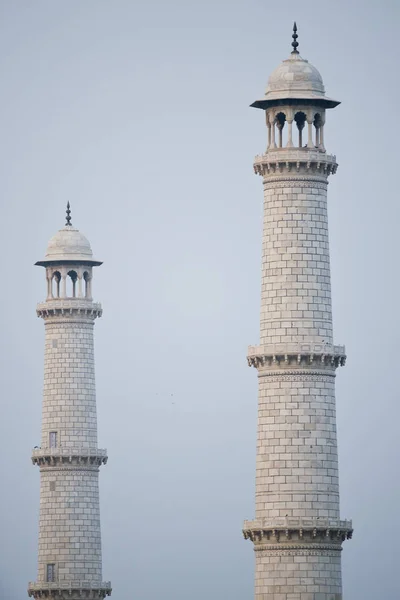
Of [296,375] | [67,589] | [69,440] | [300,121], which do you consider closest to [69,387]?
[69,440]

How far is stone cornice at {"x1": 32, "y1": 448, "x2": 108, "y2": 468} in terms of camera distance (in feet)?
411

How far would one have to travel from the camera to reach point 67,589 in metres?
123

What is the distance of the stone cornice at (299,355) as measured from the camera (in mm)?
94875

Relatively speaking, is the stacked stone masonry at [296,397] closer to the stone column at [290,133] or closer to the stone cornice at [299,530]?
the stone cornice at [299,530]

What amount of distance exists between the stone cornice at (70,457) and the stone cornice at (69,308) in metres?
7.34

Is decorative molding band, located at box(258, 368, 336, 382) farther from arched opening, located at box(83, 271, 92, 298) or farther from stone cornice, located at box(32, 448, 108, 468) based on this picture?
arched opening, located at box(83, 271, 92, 298)

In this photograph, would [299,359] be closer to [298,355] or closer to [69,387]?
[298,355]

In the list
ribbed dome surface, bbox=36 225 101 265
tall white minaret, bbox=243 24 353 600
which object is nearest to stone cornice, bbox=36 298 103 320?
ribbed dome surface, bbox=36 225 101 265

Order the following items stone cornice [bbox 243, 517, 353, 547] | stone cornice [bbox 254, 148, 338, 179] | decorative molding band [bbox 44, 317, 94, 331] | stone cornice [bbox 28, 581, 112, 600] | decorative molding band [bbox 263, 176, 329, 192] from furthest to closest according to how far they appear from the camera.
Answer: decorative molding band [bbox 44, 317, 94, 331]
stone cornice [bbox 28, 581, 112, 600]
decorative molding band [bbox 263, 176, 329, 192]
stone cornice [bbox 254, 148, 338, 179]
stone cornice [bbox 243, 517, 353, 547]

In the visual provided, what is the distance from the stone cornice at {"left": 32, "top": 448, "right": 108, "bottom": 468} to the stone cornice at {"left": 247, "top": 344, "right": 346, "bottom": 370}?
31.8m

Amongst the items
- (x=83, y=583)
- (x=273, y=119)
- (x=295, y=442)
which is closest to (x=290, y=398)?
(x=295, y=442)

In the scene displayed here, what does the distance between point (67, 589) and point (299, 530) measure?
107ft

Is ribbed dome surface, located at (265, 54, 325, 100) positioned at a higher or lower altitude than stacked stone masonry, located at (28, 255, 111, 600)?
higher

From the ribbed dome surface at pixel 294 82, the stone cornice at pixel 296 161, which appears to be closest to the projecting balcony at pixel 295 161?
the stone cornice at pixel 296 161
